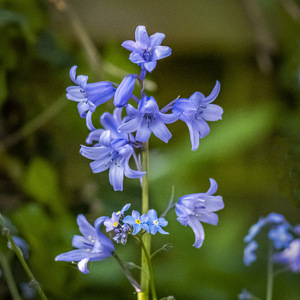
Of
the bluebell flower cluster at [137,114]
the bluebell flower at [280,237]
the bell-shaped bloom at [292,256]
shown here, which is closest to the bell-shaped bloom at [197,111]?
the bluebell flower cluster at [137,114]

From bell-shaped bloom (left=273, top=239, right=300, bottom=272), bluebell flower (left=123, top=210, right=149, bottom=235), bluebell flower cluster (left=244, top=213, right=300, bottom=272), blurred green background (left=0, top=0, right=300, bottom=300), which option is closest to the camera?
bluebell flower (left=123, top=210, right=149, bottom=235)

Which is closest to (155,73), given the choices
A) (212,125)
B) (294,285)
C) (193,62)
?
(193,62)

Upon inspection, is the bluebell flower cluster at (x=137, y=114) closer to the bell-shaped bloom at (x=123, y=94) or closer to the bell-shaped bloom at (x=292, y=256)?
the bell-shaped bloom at (x=123, y=94)

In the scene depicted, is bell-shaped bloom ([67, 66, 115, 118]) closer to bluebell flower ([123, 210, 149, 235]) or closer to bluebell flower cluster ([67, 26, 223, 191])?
bluebell flower cluster ([67, 26, 223, 191])

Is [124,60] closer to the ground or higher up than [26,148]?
higher up

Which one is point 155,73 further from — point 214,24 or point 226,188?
point 226,188

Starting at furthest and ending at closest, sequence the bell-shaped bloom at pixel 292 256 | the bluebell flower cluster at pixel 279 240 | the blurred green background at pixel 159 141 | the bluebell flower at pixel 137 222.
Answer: the blurred green background at pixel 159 141 < the bell-shaped bloom at pixel 292 256 < the bluebell flower cluster at pixel 279 240 < the bluebell flower at pixel 137 222

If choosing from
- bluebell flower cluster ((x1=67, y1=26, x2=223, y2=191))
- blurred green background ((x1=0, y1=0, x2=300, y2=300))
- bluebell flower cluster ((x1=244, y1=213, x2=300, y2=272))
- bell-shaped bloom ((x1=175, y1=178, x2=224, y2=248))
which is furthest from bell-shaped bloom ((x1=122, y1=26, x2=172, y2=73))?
blurred green background ((x1=0, y1=0, x2=300, y2=300))

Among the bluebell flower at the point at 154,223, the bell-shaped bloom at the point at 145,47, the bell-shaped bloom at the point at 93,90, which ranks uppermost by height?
the bell-shaped bloom at the point at 145,47
